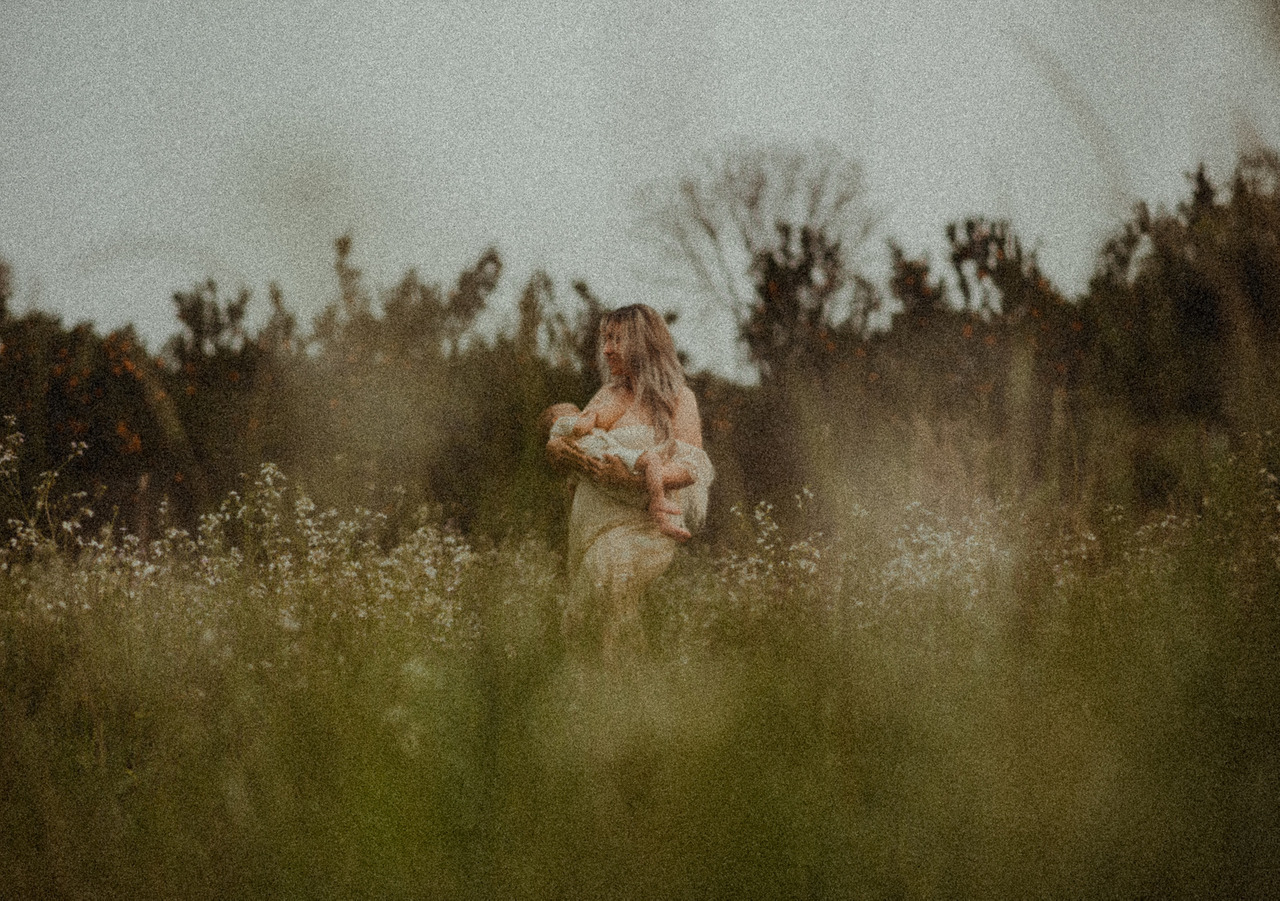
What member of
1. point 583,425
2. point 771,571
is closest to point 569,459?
point 583,425

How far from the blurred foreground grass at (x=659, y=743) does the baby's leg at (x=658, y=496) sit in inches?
14.7

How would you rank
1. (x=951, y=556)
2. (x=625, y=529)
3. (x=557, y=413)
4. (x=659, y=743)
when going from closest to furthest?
(x=659, y=743) < (x=625, y=529) < (x=557, y=413) < (x=951, y=556)

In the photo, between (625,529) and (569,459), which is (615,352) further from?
(625,529)

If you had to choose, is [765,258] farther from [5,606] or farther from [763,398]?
[5,606]

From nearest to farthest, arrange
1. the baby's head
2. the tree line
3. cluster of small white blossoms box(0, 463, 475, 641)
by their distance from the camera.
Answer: cluster of small white blossoms box(0, 463, 475, 641), the baby's head, the tree line

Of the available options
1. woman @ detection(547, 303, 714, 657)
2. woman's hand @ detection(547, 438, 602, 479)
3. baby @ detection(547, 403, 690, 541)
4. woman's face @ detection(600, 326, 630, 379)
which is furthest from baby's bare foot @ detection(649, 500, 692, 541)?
woman's face @ detection(600, 326, 630, 379)

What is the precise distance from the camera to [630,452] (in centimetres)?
402

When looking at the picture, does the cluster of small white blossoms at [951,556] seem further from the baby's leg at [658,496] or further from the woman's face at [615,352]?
the woman's face at [615,352]

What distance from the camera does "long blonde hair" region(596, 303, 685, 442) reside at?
4.23 meters

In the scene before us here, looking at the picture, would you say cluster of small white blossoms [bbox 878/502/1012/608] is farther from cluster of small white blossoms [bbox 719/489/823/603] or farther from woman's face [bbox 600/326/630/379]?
woman's face [bbox 600/326/630/379]

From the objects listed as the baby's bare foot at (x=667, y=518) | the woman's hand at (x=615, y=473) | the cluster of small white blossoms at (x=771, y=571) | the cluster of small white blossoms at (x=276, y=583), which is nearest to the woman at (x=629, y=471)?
the woman's hand at (x=615, y=473)

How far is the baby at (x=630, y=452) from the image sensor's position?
396cm

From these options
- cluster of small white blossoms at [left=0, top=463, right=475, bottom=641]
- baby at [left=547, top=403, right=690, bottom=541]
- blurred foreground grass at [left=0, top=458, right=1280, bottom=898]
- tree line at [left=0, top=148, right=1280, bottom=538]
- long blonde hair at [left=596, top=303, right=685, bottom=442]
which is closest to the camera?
blurred foreground grass at [left=0, top=458, right=1280, bottom=898]

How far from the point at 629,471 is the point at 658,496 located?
0.47 feet
